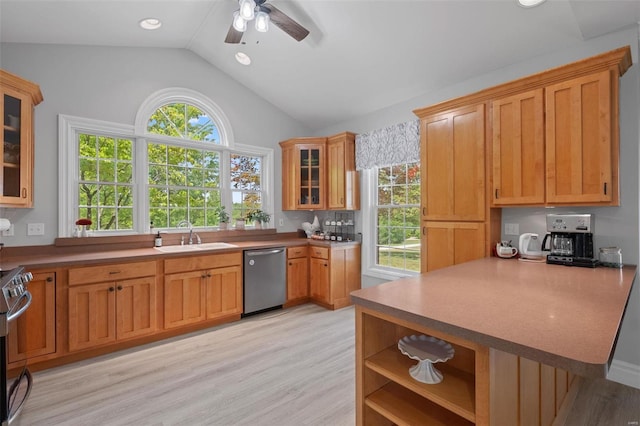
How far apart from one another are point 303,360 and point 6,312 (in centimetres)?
201

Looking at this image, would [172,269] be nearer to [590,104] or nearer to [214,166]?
[214,166]

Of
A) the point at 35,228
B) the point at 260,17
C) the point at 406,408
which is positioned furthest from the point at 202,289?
the point at 260,17

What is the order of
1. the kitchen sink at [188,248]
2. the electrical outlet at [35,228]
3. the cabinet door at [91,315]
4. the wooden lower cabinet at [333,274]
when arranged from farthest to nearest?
the wooden lower cabinet at [333,274] < the kitchen sink at [188,248] < the electrical outlet at [35,228] < the cabinet door at [91,315]

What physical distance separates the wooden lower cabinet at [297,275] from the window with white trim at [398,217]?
101 cm

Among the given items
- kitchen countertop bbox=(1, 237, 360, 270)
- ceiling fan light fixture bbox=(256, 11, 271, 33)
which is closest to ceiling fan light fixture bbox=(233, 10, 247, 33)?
ceiling fan light fixture bbox=(256, 11, 271, 33)

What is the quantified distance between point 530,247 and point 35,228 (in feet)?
15.0

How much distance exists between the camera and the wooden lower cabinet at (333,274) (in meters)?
4.02

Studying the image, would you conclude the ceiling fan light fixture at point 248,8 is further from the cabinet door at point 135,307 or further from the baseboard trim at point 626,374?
the baseboard trim at point 626,374

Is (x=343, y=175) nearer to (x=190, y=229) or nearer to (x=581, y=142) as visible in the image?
(x=190, y=229)

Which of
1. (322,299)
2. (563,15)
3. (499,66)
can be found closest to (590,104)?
(563,15)

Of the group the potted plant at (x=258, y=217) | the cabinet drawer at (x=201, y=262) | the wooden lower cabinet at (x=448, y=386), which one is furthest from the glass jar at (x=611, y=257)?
the potted plant at (x=258, y=217)

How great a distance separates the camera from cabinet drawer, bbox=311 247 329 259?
4053 millimetres

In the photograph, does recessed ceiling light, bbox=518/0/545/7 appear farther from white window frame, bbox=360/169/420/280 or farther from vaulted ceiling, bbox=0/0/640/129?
white window frame, bbox=360/169/420/280

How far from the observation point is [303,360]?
2660 millimetres
